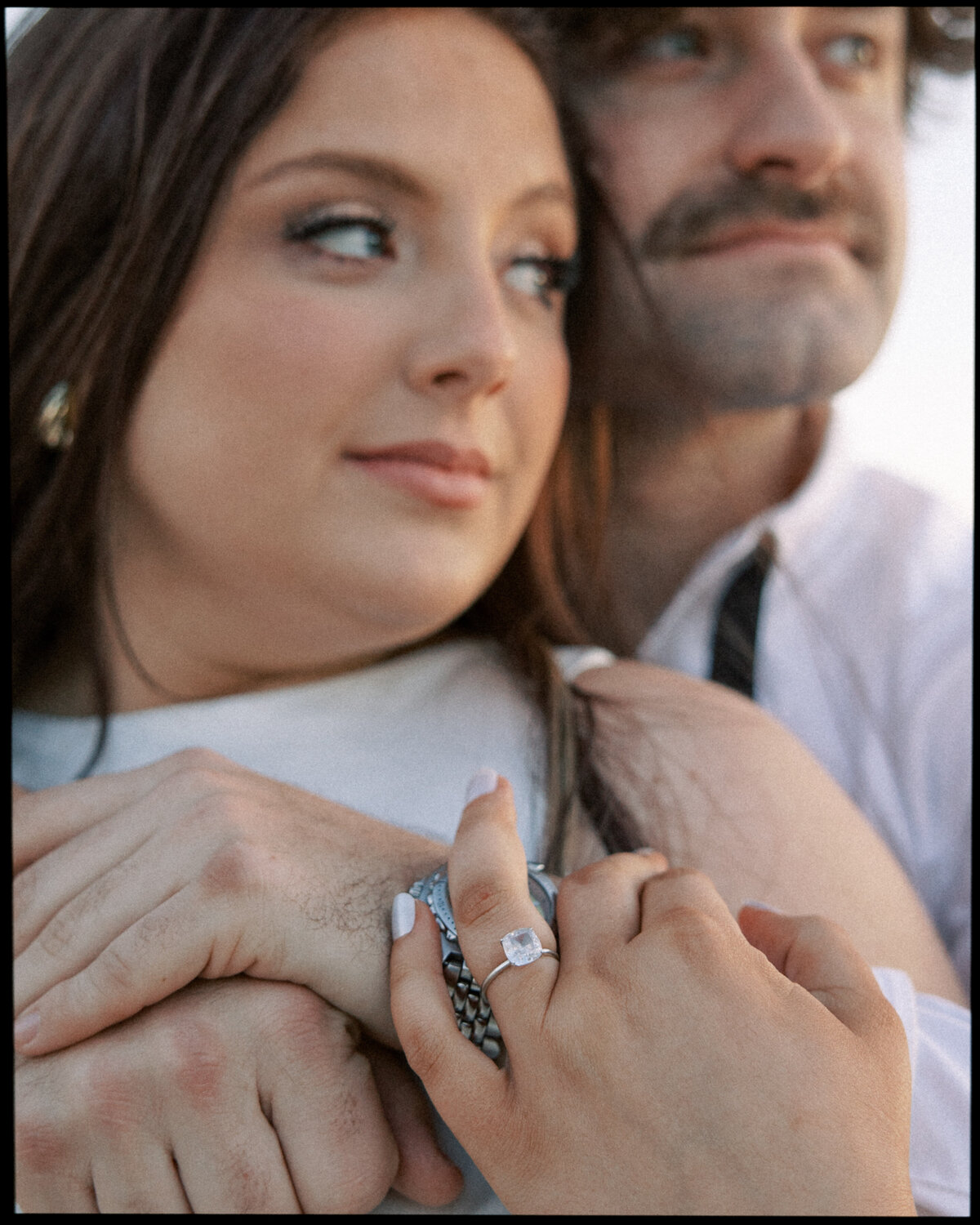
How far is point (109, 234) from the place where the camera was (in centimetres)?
155

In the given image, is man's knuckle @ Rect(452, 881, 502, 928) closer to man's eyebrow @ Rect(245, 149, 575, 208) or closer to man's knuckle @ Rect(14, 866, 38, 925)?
man's knuckle @ Rect(14, 866, 38, 925)

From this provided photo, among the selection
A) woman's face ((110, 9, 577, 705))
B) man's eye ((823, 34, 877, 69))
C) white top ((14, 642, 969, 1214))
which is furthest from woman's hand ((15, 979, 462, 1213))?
man's eye ((823, 34, 877, 69))

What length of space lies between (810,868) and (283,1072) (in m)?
0.71

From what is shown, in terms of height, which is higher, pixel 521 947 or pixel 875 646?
pixel 521 947

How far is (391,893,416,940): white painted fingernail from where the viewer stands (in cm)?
104

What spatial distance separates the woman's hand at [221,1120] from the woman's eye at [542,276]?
3.70 ft

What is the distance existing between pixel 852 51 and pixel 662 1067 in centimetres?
199

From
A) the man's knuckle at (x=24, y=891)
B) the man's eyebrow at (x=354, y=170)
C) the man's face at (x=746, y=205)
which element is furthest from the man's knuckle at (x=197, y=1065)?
the man's face at (x=746, y=205)

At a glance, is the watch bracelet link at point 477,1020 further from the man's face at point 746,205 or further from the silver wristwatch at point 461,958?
the man's face at point 746,205

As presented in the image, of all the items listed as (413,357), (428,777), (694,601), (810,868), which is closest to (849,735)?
(694,601)

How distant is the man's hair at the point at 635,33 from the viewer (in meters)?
1.96

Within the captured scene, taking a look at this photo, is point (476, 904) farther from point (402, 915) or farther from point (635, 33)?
point (635, 33)

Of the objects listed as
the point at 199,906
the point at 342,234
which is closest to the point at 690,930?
the point at 199,906

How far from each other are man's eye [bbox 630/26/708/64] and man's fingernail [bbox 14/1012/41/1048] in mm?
1933
